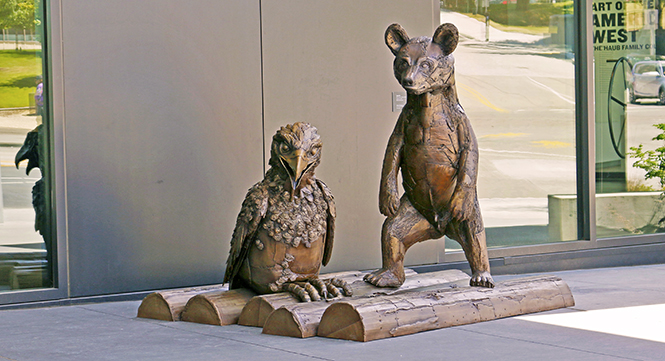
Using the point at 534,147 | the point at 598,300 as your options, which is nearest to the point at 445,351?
the point at 598,300

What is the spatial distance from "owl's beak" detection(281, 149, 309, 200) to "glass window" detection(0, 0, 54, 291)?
192 centimetres

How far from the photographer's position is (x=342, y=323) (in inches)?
152

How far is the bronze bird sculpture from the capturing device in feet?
14.0

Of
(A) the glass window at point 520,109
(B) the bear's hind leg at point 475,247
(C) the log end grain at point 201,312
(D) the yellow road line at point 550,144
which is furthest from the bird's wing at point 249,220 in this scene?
(D) the yellow road line at point 550,144

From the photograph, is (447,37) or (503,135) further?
(503,135)

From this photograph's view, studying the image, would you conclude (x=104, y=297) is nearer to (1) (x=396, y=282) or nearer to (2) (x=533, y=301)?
(1) (x=396, y=282)

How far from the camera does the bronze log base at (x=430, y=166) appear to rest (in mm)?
4445

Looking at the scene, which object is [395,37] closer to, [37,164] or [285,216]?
[285,216]

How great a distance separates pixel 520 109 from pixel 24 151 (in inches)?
169

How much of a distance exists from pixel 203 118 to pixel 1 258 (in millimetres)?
1675

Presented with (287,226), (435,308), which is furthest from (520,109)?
(287,226)

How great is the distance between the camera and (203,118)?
5570mm

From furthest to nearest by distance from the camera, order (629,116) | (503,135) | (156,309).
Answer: (629,116) < (503,135) < (156,309)

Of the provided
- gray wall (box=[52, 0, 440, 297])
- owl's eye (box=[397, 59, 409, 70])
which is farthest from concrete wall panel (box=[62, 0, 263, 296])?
owl's eye (box=[397, 59, 409, 70])
